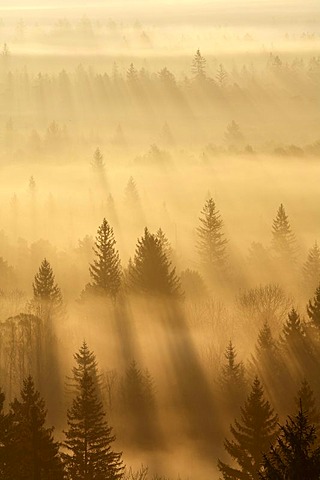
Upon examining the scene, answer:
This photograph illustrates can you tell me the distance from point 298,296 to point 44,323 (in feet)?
91.3

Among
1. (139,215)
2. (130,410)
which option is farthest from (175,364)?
(139,215)

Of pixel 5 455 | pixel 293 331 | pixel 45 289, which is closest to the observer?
pixel 5 455

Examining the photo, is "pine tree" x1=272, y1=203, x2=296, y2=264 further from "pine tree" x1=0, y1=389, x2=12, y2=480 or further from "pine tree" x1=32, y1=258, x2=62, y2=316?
"pine tree" x1=0, y1=389, x2=12, y2=480

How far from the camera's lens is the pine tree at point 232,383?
235ft

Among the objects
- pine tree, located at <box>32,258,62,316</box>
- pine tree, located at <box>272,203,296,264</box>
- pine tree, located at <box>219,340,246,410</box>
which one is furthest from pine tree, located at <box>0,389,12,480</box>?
pine tree, located at <box>272,203,296,264</box>

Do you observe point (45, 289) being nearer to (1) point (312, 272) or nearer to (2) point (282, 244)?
(1) point (312, 272)

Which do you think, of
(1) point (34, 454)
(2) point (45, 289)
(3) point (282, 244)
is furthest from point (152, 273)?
(1) point (34, 454)

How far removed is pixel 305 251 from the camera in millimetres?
123875

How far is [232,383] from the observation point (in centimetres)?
7244

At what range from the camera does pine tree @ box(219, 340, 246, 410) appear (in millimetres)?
71606

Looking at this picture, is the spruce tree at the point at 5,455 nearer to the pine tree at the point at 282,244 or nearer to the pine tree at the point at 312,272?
the pine tree at the point at 312,272

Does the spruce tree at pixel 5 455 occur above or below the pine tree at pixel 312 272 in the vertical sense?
below

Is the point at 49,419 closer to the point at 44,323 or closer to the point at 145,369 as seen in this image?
the point at 145,369

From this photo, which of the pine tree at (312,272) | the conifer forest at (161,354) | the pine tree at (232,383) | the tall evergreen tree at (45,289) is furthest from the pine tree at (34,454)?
the pine tree at (312,272)
